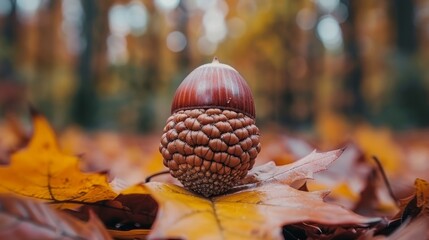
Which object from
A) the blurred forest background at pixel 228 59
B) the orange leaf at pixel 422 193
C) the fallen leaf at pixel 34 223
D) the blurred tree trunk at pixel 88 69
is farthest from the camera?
the blurred tree trunk at pixel 88 69

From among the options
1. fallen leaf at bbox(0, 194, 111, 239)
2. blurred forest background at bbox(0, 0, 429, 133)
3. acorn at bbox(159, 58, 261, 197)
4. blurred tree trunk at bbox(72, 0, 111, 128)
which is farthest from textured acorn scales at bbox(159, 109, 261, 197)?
blurred tree trunk at bbox(72, 0, 111, 128)

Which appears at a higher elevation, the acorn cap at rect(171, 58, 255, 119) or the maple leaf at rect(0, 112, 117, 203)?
the acorn cap at rect(171, 58, 255, 119)

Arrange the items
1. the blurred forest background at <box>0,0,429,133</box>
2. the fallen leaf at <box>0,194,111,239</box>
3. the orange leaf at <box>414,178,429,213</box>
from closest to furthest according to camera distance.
Answer: the fallen leaf at <box>0,194,111,239</box>, the orange leaf at <box>414,178,429,213</box>, the blurred forest background at <box>0,0,429,133</box>

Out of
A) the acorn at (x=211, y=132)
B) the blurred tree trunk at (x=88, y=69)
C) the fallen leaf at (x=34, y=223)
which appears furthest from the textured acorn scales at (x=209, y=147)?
the blurred tree trunk at (x=88, y=69)

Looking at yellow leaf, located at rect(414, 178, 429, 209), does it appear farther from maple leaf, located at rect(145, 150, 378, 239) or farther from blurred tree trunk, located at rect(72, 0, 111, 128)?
blurred tree trunk, located at rect(72, 0, 111, 128)

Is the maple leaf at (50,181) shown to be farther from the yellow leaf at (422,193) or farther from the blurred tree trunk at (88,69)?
the blurred tree trunk at (88,69)

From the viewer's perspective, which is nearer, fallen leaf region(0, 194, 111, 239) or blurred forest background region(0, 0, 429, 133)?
fallen leaf region(0, 194, 111, 239)

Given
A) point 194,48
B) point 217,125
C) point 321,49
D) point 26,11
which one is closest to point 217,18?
point 194,48

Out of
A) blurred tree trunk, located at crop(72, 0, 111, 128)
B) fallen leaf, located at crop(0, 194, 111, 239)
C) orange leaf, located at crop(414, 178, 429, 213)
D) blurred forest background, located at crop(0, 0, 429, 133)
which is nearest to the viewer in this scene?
fallen leaf, located at crop(0, 194, 111, 239)
